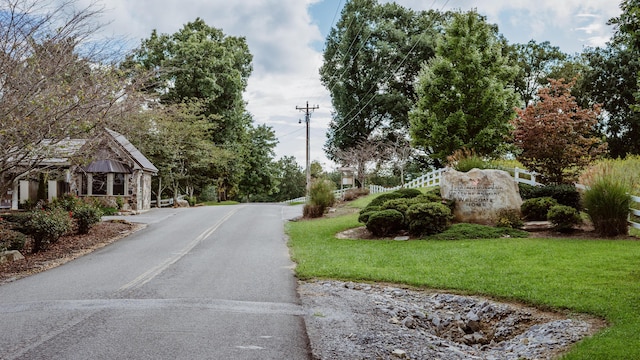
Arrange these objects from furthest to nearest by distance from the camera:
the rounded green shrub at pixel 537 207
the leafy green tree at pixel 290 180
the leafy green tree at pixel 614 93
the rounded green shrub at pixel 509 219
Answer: the leafy green tree at pixel 290 180 < the leafy green tree at pixel 614 93 < the rounded green shrub at pixel 537 207 < the rounded green shrub at pixel 509 219

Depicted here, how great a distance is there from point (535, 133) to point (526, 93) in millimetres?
29751

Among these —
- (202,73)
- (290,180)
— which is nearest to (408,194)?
(202,73)

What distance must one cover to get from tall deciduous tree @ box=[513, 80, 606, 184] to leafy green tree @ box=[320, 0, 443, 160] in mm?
25175

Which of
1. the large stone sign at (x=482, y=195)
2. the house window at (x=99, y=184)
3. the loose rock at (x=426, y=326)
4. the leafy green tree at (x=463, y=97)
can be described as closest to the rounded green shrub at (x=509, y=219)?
the large stone sign at (x=482, y=195)

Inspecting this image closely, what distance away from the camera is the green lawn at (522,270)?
739cm

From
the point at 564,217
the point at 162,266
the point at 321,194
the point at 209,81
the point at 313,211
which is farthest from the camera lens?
the point at 209,81

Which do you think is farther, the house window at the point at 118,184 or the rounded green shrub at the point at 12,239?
the house window at the point at 118,184


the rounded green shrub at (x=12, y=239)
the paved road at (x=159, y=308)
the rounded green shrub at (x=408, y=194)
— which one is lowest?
the paved road at (x=159, y=308)

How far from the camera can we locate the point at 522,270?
11.0 metres

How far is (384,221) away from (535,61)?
35490 millimetres

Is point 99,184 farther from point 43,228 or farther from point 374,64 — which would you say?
point 374,64

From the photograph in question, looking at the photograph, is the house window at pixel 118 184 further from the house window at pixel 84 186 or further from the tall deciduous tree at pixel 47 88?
the tall deciduous tree at pixel 47 88

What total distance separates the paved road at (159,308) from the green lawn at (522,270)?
6.12 feet

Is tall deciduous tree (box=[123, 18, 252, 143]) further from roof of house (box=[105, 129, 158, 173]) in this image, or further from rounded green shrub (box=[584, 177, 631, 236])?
rounded green shrub (box=[584, 177, 631, 236])
